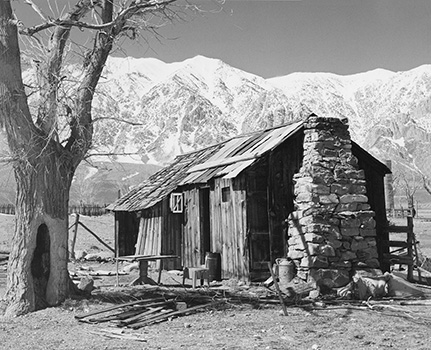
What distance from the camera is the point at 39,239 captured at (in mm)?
10133

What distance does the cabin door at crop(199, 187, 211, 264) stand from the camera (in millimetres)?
14836

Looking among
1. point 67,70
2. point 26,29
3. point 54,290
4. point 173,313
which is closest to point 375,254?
point 173,313

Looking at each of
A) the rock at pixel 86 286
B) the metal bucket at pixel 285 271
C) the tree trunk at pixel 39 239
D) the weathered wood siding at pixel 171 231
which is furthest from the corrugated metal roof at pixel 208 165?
the tree trunk at pixel 39 239

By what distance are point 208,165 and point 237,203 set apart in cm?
263

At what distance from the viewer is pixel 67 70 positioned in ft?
34.4

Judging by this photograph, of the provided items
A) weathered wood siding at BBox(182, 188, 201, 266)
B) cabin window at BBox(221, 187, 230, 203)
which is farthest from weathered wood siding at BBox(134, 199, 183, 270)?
cabin window at BBox(221, 187, 230, 203)

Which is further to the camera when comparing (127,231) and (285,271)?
(127,231)

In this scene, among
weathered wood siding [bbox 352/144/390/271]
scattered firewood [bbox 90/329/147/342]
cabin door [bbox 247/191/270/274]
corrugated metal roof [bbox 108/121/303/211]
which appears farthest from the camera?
weathered wood siding [bbox 352/144/390/271]

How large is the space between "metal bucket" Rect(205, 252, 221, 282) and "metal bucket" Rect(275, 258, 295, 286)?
208cm

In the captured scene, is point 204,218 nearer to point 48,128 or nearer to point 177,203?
point 177,203

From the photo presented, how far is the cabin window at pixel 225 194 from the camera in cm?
1370

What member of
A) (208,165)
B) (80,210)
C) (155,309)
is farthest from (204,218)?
(80,210)

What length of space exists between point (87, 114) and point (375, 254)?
709cm

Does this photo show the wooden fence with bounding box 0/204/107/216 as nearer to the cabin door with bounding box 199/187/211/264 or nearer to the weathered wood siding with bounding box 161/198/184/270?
the weathered wood siding with bounding box 161/198/184/270
